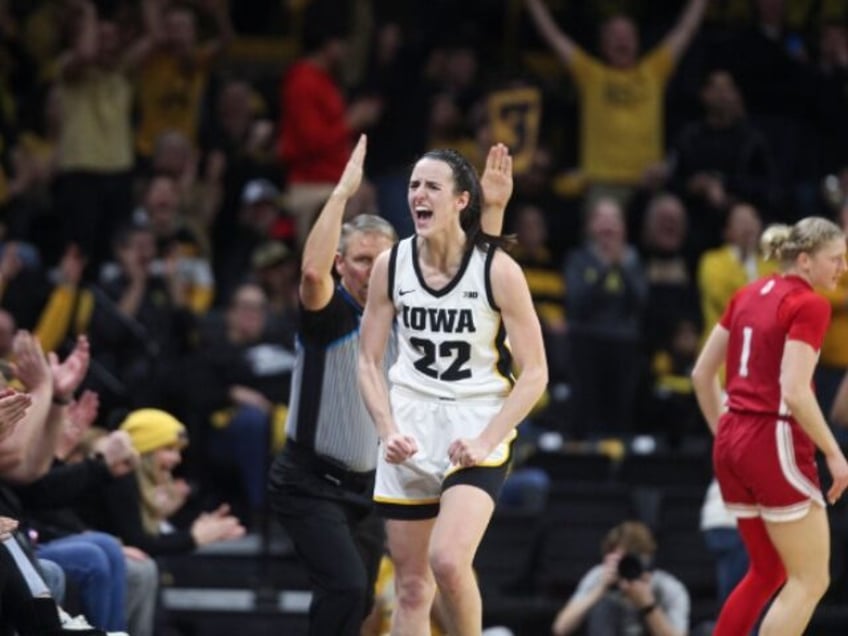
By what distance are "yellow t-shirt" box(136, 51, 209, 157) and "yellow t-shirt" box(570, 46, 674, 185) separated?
2640 mm

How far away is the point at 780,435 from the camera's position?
9086mm

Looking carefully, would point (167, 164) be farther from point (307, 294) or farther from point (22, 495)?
point (307, 294)

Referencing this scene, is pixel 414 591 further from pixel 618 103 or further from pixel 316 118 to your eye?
pixel 618 103

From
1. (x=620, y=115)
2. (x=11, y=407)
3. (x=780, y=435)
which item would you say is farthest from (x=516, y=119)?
(x=11, y=407)

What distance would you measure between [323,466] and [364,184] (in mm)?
5642

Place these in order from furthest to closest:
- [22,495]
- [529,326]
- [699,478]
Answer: [699,478], [22,495], [529,326]

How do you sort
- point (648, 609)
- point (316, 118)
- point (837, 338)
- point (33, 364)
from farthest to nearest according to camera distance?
1. point (316, 118)
2. point (837, 338)
3. point (648, 609)
4. point (33, 364)

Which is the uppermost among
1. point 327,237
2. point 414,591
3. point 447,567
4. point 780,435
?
point 327,237

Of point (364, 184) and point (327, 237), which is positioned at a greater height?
point (364, 184)

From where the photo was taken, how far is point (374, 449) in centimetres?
902

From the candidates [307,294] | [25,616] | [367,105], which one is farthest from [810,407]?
[367,105]

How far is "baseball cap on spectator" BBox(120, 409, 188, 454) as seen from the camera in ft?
33.8

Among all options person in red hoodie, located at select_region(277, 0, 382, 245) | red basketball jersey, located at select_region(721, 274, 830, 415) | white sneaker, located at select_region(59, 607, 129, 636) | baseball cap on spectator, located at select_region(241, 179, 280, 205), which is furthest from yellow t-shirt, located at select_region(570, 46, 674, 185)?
white sneaker, located at select_region(59, 607, 129, 636)

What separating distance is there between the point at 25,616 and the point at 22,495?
1269 mm
